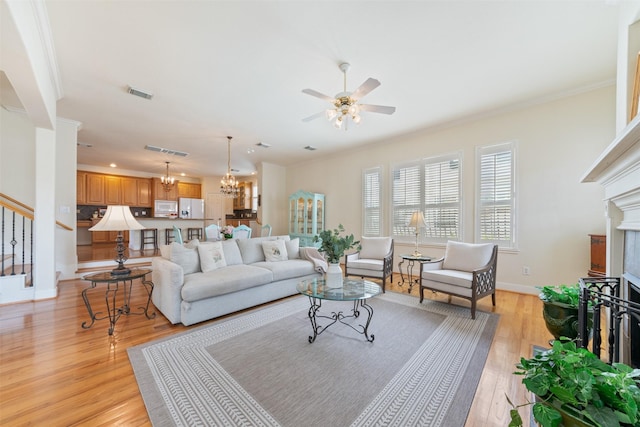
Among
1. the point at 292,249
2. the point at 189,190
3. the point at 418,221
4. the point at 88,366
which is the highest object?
the point at 189,190

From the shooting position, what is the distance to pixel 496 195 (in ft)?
13.4

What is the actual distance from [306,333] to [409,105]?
352 centimetres

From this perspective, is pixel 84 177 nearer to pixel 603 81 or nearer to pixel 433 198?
pixel 433 198

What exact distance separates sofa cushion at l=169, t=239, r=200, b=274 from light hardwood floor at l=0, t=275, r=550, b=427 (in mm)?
622

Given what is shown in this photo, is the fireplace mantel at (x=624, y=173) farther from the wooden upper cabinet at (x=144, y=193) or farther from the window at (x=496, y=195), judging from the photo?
the wooden upper cabinet at (x=144, y=193)

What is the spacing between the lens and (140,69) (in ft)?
9.67

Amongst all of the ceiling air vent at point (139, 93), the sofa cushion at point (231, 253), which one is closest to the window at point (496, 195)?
the sofa cushion at point (231, 253)

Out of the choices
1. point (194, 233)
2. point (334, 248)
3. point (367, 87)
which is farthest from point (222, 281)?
point (194, 233)

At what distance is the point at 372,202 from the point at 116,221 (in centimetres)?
465

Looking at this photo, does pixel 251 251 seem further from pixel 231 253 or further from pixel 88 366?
pixel 88 366

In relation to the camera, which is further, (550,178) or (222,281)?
(550,178)

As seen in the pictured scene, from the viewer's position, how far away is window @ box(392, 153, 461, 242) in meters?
4.57

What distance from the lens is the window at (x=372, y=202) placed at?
569 centimetres

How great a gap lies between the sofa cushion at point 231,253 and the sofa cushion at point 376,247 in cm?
215
